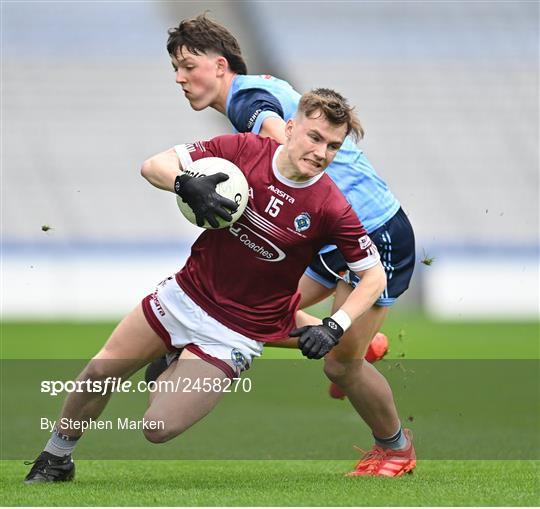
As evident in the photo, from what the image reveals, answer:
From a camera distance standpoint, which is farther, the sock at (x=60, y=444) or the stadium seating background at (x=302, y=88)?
the stadium seating background at (x=302, y=88)

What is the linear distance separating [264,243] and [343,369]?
0.90 m

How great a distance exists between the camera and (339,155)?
5.54 metres

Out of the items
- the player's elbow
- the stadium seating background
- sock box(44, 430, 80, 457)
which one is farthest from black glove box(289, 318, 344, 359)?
the stadium seating background

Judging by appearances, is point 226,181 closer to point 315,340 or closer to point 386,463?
point 315,340

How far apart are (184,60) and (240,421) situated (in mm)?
2883

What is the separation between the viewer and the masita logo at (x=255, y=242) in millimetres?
4957

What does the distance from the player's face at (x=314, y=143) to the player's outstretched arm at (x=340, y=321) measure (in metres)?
0.52

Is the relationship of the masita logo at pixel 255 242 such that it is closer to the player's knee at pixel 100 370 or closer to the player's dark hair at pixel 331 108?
the player's dark hair at pixel 331 108

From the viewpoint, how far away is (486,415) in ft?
25.5

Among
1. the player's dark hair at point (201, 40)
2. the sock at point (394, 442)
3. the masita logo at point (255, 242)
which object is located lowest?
the sock at point (394, 442)

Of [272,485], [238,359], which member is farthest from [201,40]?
[272,485]

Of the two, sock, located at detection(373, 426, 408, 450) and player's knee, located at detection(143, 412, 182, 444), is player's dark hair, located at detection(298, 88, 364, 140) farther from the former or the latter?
sock, located at detection(373, 426, 408, 450)

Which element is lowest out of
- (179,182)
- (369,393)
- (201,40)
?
(369,393)

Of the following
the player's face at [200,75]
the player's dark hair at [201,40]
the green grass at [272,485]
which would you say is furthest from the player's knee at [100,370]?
the player's dark hair at [201,40]
